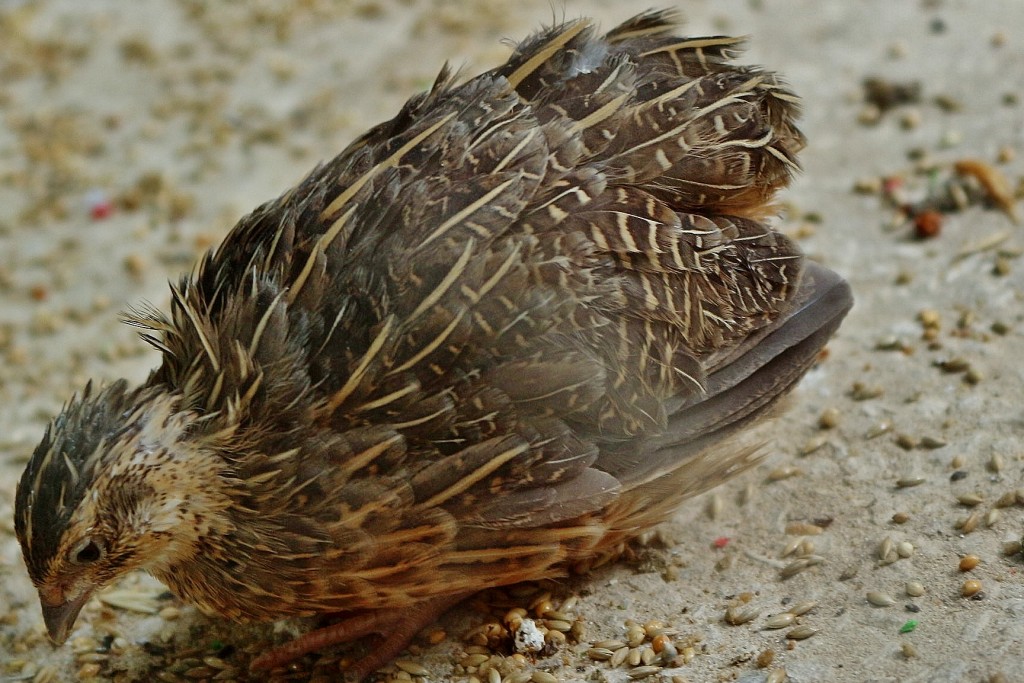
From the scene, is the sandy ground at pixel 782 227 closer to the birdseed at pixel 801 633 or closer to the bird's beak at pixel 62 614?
Answer: the birdseed at pixel 801 633

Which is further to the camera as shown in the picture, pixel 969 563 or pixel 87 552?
pixel 969 563

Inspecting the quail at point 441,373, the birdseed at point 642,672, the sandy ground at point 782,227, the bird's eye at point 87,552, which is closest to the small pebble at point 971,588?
the sandy ground at point 782,227

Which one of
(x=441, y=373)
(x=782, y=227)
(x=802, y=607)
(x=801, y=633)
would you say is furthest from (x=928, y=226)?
(x=441, y=373)

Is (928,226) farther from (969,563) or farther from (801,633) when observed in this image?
(801,633)

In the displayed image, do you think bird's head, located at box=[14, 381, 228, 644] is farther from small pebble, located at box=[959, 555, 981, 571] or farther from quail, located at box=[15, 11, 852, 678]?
small pebble, located at box=[959, 555, 981, 571]

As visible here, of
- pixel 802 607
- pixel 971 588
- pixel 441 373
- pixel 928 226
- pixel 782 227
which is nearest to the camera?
pixel 441 373

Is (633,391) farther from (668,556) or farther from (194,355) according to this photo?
(194,355)

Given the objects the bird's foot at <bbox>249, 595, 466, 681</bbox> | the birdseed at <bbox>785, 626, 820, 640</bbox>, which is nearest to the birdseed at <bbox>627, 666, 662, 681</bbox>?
the birdseed at <bbox>785, 626, 820, 640</bbox>

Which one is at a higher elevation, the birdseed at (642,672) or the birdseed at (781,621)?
the birdseed at (642,672)
